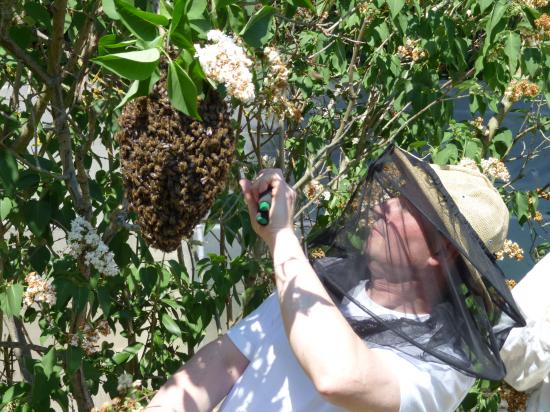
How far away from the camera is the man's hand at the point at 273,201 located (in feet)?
5.09

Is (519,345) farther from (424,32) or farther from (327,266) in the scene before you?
(424,32)

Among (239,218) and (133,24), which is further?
(239,218)

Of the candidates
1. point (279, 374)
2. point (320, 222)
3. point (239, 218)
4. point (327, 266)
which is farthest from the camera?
point (320, 222)

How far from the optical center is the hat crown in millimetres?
1722

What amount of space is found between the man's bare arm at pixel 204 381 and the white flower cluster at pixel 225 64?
0.60m

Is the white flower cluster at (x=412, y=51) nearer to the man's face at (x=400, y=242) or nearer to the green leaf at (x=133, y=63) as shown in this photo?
the man's face at (x=400, y=242)

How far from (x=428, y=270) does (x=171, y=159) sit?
23.6 inches

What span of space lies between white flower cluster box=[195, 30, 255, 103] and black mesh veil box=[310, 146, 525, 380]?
46 centimetres

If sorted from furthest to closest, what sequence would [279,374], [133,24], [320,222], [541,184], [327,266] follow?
[541,184] < [320,222] < [327,266] < [279,374] < [133,24]

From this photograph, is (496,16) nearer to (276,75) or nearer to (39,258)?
(276,75)

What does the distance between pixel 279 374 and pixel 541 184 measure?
117 inches

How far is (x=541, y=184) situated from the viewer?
4227mm

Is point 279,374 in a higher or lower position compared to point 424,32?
lower

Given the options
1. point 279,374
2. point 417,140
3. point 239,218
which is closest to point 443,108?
point 417,140
